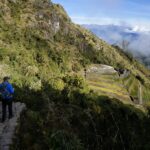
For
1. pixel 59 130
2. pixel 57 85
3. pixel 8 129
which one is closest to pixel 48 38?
pixel 57 85

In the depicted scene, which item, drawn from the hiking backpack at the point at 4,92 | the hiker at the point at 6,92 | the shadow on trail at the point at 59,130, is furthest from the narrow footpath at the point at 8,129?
the hiking backpack at the point at 4,92

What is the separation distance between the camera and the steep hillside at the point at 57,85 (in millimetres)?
14484

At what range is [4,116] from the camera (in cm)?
1606

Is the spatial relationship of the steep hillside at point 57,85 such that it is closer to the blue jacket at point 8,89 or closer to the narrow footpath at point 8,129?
the narrow footpath at point 8,129

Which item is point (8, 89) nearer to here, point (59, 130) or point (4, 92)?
point (4, 92)

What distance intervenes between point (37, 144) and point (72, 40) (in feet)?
480

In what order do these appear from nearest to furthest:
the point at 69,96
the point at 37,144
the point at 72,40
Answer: the point at 37,144
the point at 69,96
the point at 72,40

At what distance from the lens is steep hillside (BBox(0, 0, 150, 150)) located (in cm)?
1448

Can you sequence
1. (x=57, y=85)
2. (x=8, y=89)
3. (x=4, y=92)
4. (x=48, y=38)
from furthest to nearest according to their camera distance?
(x=48, y=38) < (x=57, y=85) < (x=4, y=92) < (x=8, y=89)

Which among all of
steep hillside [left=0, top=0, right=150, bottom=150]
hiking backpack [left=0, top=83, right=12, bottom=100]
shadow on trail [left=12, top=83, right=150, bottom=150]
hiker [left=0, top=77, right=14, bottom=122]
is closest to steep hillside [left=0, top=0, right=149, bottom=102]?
steep hillside [left=0, top=0, right=150, bottom=150]

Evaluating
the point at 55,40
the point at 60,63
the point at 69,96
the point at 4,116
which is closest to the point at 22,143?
the point at 4,116

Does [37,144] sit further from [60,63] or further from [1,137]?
[60,63]

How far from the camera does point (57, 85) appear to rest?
3966cm

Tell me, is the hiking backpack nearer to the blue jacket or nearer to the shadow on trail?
the blue jacket
